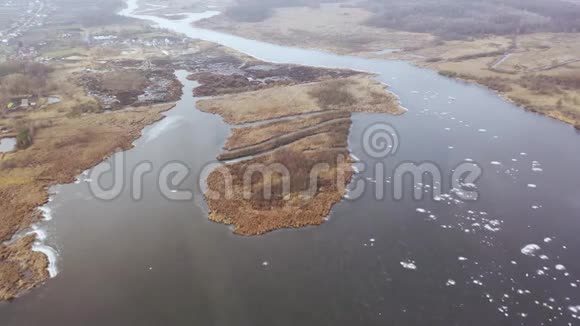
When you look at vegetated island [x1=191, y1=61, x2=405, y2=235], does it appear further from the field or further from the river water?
the river water

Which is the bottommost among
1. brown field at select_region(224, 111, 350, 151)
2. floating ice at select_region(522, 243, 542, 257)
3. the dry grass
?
floating ice at select_region(522, 243, 542, 257)

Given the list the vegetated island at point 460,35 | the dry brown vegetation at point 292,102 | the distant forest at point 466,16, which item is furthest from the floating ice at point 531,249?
the distant forest at point 466,16

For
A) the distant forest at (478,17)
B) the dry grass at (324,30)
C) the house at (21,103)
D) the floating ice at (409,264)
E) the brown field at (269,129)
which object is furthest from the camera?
the distant forest at (478,17)

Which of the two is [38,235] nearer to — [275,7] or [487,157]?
[487,157]

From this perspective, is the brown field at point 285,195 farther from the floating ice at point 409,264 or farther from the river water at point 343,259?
the floating ice at point 409,264

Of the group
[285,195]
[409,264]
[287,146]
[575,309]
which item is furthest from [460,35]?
[575,309]

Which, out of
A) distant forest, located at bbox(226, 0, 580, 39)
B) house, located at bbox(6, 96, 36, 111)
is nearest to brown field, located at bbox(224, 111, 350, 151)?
house, located at bbox(6, 96, 36, 111)
